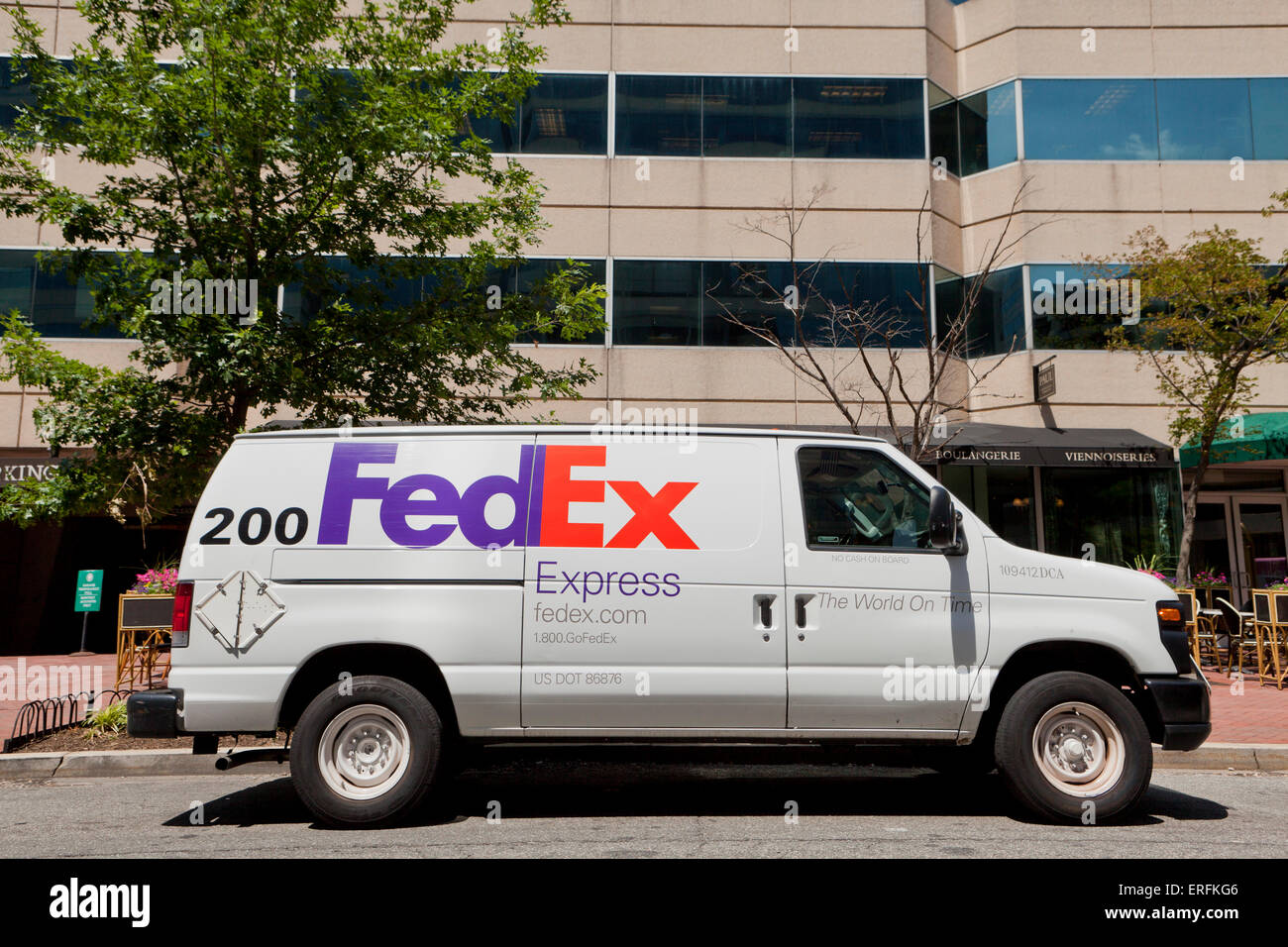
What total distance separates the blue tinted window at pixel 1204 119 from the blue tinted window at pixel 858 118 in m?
4.47

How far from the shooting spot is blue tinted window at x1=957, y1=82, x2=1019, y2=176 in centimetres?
1686

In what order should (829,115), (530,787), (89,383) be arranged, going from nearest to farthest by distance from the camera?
(530,787)
(89,383)
(829,115)

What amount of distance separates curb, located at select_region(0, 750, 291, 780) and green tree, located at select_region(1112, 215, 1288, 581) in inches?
501

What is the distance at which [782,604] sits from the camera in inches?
207

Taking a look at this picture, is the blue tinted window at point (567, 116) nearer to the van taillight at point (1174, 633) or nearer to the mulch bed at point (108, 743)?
the mulch bed at point (108, 743)

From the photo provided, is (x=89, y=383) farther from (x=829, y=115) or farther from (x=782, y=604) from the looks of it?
(x=829, y=115)

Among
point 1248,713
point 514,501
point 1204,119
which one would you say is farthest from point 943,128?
point 514,501

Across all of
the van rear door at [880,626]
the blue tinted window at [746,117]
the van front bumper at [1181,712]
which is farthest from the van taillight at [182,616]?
the blue tinted window at [746,117]

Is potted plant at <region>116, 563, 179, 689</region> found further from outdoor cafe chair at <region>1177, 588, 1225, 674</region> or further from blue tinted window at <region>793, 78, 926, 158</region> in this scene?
outdoor cafe chair at <region>1177, 588, 1225, 674</region>

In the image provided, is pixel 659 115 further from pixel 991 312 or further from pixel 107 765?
pixel 107 765

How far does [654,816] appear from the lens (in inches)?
221

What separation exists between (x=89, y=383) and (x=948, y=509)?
7205 millimetres

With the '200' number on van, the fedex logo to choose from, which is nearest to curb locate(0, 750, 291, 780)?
the '200' number on van
